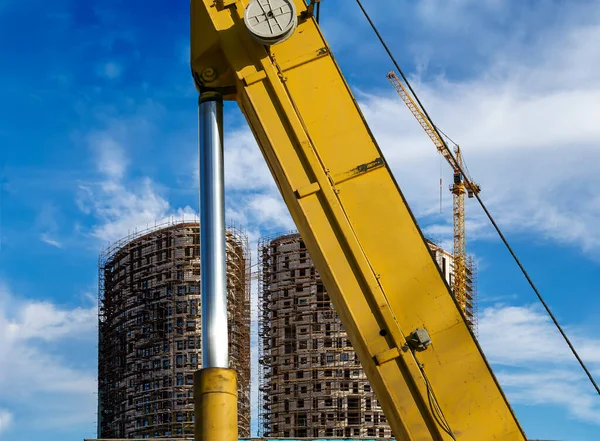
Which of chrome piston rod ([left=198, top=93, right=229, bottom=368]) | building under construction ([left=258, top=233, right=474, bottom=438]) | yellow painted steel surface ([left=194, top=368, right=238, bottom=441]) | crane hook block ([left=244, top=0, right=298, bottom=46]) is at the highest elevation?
building under construction ([left=258, top=233, right=474, bottom=438])

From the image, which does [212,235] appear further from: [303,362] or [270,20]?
[303,362]

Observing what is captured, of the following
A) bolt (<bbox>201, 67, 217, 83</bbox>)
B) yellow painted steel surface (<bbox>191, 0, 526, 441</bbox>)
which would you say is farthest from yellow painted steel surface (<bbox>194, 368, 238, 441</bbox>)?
bolt (<bbox>201, 67, 217, 83</bbox>)

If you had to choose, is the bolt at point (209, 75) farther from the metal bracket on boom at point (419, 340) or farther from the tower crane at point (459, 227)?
the tower crane at point (459, 227)

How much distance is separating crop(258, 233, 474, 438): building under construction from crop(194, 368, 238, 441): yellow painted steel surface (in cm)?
4651

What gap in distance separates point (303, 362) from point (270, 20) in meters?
50.3

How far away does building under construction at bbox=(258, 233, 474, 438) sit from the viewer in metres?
55.0

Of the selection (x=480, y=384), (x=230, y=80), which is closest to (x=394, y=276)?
(x=480, y=384)

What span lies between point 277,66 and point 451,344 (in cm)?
267

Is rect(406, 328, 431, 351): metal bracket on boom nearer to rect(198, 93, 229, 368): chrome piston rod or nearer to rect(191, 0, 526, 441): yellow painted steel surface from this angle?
rect(191, 0, 526, 441): yellow painted steel surface

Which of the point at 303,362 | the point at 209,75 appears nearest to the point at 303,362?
the point at 303,362

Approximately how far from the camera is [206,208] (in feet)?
24.1

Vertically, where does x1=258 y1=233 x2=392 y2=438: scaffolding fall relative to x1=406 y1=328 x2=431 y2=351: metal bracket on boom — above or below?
above

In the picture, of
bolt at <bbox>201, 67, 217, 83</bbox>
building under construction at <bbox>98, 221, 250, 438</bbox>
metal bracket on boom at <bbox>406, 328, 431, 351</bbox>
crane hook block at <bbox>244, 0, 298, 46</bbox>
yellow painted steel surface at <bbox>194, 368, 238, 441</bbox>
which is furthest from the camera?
building under construction at <bbox>98, 221, 250, 438</bbox>

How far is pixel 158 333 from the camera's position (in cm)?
5612
